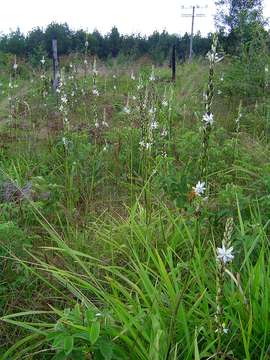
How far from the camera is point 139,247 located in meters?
2.86

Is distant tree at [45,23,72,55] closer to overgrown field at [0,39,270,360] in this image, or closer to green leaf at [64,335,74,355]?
overgrown field at [0,39,270,360]

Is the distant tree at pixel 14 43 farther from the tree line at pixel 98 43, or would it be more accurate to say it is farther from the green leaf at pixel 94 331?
the green leaf at pixel 94 331

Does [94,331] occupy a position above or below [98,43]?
above

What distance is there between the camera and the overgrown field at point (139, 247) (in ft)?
5.91

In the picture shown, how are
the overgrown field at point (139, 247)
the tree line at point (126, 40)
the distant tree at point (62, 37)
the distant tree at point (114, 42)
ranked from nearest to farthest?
the overgrown field at point (139, 247) < the tree line at point (126, 40) < the distant tree at point (62, 37) < the distant tree at point (114, 42)

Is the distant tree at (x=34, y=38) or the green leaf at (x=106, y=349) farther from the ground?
the green leaf at (x=106, y=349)

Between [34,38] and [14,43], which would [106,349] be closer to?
[14,43]

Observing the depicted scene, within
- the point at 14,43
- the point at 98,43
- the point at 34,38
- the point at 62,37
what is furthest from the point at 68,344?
the point at 98,43

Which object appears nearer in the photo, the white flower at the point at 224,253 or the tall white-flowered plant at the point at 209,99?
the white flower at the point at 224,253

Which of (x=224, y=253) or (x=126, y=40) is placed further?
(x=126, y=40)

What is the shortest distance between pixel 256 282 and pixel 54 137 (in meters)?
3.92

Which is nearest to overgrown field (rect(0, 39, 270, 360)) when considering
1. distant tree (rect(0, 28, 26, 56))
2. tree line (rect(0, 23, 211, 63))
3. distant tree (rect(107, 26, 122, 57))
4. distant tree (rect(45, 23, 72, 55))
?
tree line (rect(0, 23, 211, 63))

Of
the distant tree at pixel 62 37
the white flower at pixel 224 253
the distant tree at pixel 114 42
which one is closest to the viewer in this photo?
the white flower at pixel 224 253

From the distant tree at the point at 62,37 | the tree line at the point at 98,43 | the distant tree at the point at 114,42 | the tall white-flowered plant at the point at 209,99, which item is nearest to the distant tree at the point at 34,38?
the tree line at the point at 98,43
